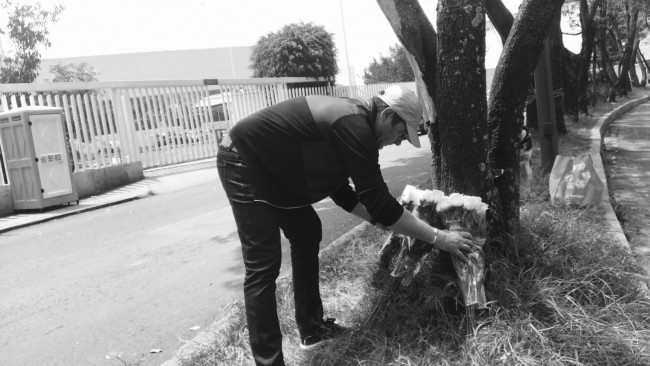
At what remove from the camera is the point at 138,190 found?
10852 mm

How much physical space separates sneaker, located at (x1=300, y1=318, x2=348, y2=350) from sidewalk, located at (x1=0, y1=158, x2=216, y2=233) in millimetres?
7065

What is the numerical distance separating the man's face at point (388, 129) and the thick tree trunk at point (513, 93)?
1117mm

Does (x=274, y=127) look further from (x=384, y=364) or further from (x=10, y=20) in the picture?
(x=10, y=20)

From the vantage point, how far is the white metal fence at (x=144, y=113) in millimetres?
10758

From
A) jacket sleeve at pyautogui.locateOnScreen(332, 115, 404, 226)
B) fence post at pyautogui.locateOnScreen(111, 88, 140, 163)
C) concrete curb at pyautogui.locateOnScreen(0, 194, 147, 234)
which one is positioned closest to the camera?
jacket sleeve at pyautogui.locateOnScreen(332, 115, 404, 226)

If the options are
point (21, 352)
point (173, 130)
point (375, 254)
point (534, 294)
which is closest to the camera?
point (534, 294)

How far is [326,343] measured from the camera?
2.83m

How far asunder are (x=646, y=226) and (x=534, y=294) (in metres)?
3.13

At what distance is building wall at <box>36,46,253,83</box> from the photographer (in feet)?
185

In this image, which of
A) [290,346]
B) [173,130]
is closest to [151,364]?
[290,346]

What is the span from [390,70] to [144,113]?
29.4 m

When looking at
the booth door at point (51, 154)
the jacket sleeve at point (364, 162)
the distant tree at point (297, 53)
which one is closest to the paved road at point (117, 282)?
the booth door at point (51, 154)

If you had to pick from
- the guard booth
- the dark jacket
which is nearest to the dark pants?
the dark jacket

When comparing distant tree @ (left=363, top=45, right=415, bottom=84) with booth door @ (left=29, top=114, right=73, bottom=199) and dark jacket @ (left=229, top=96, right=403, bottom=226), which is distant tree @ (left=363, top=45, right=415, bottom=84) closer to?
booth door @ (left=29, top=114, right=73, bottom=199)
